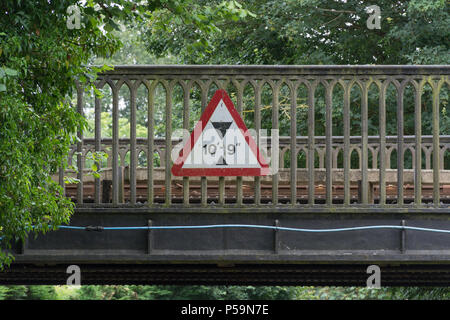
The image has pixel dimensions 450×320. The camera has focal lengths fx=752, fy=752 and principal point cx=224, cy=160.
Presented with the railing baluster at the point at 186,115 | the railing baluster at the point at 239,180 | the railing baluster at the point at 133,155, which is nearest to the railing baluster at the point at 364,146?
the railing baluster at the point at 239,180

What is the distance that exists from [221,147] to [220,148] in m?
0.02

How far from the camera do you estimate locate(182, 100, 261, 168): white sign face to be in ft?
25.2

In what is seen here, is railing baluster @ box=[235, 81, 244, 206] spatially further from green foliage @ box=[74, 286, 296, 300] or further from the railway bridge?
green foliage @ box=[74, 286, 296, 300]

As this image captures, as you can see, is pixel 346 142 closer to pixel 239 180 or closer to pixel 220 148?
pixel 239 180

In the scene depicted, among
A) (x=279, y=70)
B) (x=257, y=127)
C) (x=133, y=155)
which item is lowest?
(x=133, y=155)

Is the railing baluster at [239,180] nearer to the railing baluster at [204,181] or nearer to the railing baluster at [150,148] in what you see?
the railing baluster at [204,181]

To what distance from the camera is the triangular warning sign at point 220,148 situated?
25.2 ft

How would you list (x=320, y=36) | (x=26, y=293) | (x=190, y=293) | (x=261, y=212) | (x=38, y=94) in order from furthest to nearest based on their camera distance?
(x=190, y=293), (x=26, y=293), (x=320, y=36), (x=261, y=212), (x=38, y=94)

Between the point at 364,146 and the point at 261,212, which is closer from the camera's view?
the point at 261,212

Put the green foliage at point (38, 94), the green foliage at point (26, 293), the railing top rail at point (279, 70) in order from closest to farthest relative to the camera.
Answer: the green foliage at point (38, 94) < the railing top rail at point (279, 70) < the green foliage at point (26, 293)

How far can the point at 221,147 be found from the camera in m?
7.78

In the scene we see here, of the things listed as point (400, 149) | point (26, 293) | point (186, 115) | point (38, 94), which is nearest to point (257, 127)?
point (186, 115)

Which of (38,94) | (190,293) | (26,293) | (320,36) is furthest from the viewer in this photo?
(190,293)
